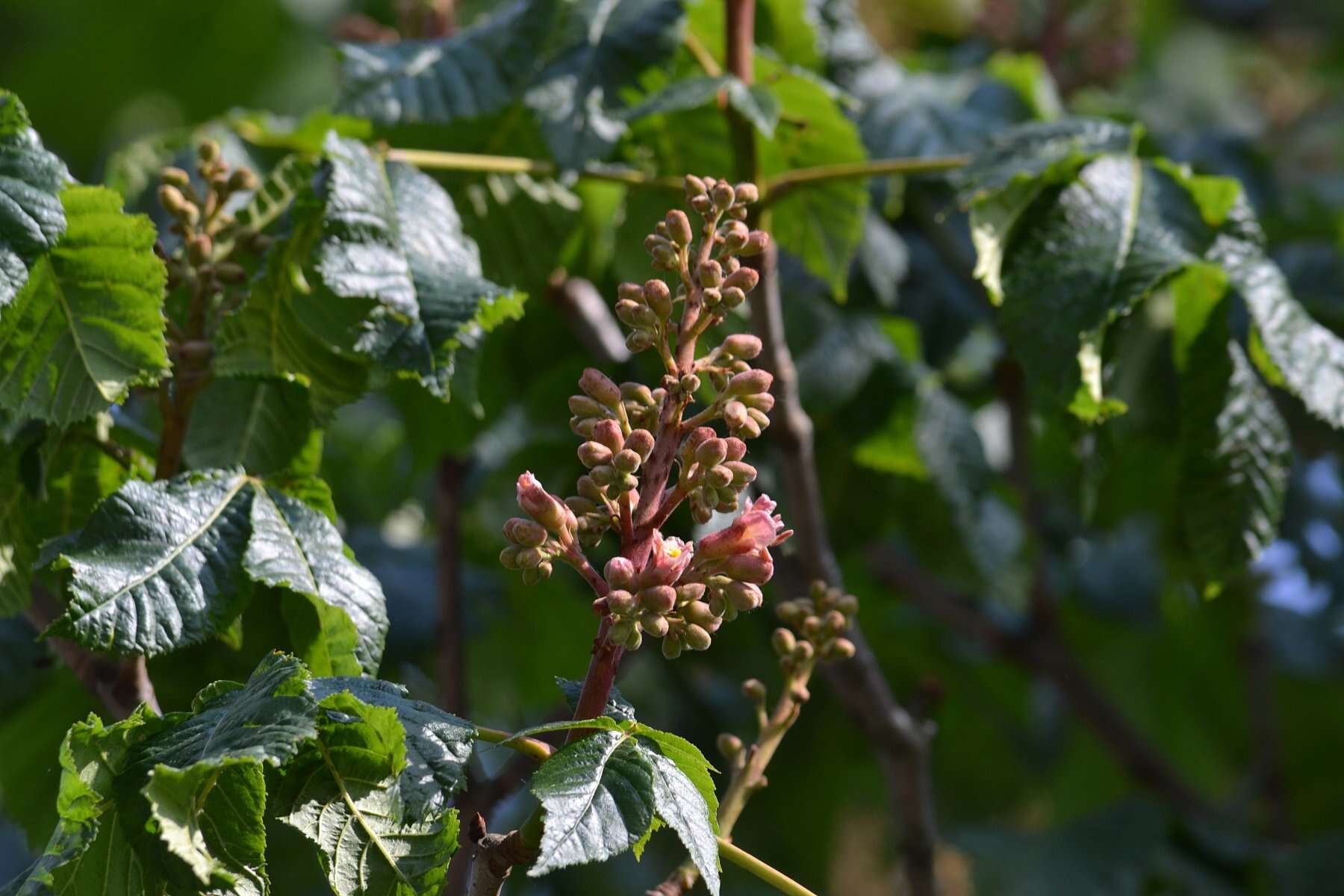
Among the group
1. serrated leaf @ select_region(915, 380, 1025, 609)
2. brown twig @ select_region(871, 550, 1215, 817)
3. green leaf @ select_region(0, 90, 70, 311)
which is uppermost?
green leaf @ select_region(0, 90, 70, 311)

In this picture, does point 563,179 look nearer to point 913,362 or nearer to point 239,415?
point 239,415

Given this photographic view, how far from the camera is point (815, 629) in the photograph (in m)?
1.33

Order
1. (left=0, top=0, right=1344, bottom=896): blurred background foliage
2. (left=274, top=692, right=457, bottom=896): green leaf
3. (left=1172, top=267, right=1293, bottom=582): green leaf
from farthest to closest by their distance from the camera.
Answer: (left=0, top=0, right=1344, bottom=896): blurred background foliage < (left=1172, top=267, right=1293, bottom=582): green leaf < (left=274, top=692, right=457, bottom=896): green leaf

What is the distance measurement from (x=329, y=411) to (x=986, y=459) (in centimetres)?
114

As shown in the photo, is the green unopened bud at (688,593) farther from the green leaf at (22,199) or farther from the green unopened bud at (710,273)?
the green leaf at (22,199)

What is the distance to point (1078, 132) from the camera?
5.70ft

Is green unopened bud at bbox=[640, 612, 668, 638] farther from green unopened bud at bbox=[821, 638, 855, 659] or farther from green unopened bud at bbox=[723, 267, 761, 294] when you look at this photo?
green unopened bud at bbox=[821, 638, 855, 659]

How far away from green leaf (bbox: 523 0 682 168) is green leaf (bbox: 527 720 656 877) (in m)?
0.83

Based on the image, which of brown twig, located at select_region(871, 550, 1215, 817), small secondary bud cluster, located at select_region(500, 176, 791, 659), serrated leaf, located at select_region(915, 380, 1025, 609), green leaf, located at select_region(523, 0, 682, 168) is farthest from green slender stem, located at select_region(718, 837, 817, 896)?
brown twig, located at select_region(871, 550, 1215, 817)

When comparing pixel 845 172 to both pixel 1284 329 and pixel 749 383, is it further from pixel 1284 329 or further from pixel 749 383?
pixel 749 383

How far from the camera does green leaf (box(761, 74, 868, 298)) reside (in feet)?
5.81

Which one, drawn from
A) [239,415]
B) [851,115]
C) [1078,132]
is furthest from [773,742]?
[851,115]

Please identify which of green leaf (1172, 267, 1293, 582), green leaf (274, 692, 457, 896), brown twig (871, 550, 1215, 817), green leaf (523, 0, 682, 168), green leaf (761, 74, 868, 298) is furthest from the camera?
brown twig (871, 550, 1215, 817)

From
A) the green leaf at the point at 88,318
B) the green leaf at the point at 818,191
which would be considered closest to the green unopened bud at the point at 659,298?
the green leaf at the point at 88,318
